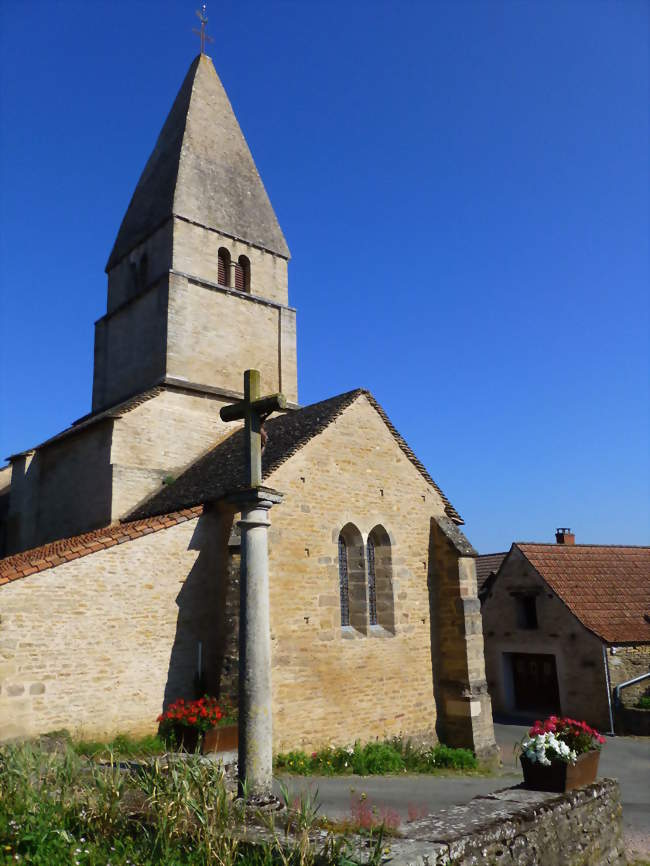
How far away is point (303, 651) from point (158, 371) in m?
9.95

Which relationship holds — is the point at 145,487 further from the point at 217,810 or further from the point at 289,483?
the point at 217,810

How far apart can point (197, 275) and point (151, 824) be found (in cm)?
1697

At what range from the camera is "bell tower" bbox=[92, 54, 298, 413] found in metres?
19.3

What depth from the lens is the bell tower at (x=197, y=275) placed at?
19.3 meters

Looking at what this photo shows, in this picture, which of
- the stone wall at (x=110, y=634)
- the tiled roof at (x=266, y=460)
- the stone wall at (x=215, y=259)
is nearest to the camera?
the stone wall at (x=110, y=634)

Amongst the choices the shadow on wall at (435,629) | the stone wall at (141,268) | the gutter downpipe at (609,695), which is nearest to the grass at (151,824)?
the shadow on wall at (435,629)

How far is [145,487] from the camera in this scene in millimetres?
16453

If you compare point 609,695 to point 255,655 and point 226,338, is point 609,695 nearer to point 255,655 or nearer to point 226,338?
point 255,655

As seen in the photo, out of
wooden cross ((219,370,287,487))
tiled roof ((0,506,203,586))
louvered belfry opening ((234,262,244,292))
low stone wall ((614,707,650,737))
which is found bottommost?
low stone wall ((614,707,650,737))

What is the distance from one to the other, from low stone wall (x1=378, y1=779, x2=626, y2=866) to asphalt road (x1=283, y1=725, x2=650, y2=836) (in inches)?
62.6

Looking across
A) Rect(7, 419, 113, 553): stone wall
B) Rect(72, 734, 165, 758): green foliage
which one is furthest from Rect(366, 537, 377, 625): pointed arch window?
Rect(7, 419, 113, 553): stone wall

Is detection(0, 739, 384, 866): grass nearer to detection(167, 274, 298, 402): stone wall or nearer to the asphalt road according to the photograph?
the asphalt road

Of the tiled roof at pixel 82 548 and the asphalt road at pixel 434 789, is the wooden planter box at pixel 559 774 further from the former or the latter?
the tiled roof at pixel 82 548

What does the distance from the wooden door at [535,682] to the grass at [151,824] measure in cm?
1618
